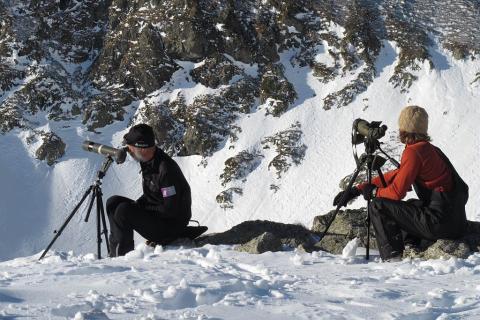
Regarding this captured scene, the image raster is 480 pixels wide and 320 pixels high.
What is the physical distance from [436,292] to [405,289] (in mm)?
284

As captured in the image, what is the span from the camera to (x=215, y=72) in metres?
32.2

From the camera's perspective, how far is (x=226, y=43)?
3300 cm

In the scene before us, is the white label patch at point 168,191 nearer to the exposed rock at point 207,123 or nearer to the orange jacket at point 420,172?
the orange jacket at point 420,172

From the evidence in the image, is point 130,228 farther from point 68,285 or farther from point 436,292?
point 436,292

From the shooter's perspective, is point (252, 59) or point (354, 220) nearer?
point (354, 220)

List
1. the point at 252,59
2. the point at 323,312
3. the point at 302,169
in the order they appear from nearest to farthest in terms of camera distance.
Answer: the point at 323,312 < the point at 302,169 < the point at 252,59

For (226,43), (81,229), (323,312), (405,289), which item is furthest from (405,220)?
(226,43)

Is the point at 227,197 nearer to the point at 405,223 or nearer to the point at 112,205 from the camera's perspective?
the point at 112,205

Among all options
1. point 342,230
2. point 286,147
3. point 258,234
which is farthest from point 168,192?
point 286,147

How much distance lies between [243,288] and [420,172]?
2.80m

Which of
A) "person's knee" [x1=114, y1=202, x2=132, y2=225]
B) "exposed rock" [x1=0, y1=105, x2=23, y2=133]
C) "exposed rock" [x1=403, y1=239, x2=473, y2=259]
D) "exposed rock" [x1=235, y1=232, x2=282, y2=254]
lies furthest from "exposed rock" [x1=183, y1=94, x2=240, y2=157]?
"exposed rock" [x1=403, y1=239, x2=473, y2=259]

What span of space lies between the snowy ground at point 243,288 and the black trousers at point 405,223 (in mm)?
344

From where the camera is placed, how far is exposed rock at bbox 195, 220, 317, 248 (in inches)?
320

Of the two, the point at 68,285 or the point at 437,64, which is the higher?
the point at 437,64
